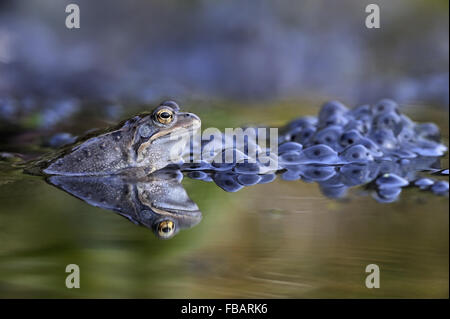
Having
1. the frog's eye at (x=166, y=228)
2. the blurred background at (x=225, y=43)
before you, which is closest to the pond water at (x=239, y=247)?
the frog's eye at (x=166, y=228)

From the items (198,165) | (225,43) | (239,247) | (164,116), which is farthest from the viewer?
(225,43)

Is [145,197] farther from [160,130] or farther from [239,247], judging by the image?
[239,247]

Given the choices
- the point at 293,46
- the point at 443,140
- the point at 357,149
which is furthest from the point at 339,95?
the point at 357,149

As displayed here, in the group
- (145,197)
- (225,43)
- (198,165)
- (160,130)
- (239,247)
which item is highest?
(225,43)

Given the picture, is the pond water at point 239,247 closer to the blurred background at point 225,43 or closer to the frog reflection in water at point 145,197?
the frog reflection in water at point 145,197

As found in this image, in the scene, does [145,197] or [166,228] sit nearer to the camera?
[166,228]

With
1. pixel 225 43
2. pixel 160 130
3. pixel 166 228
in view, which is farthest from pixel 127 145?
pixel 225 43

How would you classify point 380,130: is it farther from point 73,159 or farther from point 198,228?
point 73,159
